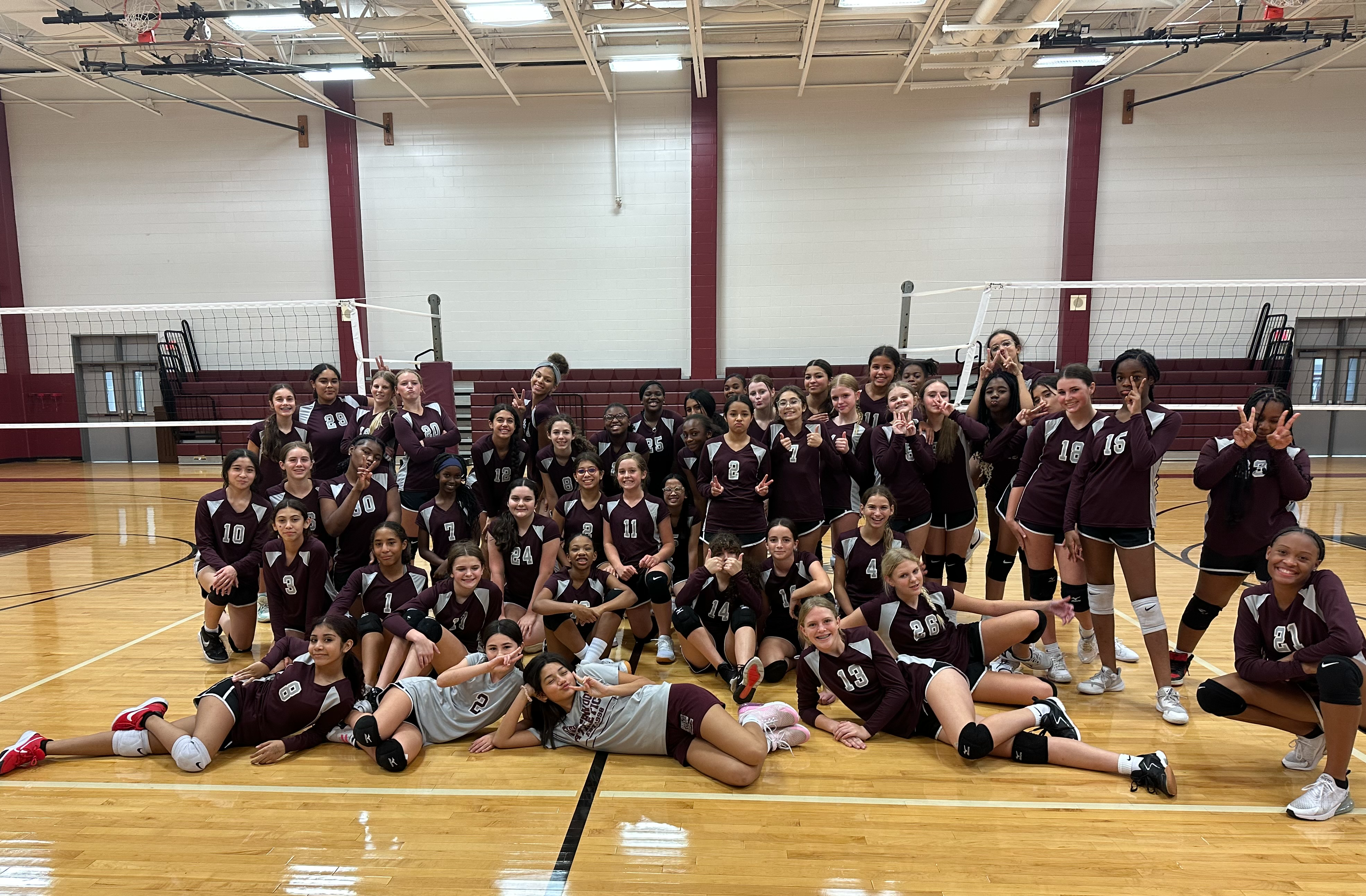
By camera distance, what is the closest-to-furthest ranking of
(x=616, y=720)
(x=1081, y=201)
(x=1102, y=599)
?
1. (x=616, y=720)
2. (x=1102, y=599)
3. (x=1081, y=201)

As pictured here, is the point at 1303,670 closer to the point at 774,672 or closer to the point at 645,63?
the point at 774,672

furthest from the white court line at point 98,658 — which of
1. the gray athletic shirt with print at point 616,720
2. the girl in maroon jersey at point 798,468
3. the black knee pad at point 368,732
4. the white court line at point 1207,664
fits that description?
the white court line at point 1207,664

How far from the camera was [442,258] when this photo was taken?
13258mm

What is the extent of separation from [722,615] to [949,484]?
4.91ft

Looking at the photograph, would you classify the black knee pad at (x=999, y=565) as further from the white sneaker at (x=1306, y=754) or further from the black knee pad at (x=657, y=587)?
the black knee pad at (x=657, y=587)

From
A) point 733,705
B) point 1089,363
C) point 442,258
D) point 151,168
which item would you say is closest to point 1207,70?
point 1089,363

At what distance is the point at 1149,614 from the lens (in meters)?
3.78

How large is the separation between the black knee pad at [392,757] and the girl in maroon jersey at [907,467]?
2813mm

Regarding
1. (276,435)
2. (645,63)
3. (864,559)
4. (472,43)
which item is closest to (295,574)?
(276,435)

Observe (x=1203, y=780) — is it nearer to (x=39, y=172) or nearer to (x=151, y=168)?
(x=151, y=168)

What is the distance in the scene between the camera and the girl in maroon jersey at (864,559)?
4.13 meters

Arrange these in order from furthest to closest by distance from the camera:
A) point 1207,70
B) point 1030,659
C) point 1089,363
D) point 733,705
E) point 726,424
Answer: point 1089,363 → point 1207,70 → point 726,424 → point 1030,659 → point 733,705

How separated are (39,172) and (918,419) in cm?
1621

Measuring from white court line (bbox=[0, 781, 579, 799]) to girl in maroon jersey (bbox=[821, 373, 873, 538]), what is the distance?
2.42 m
